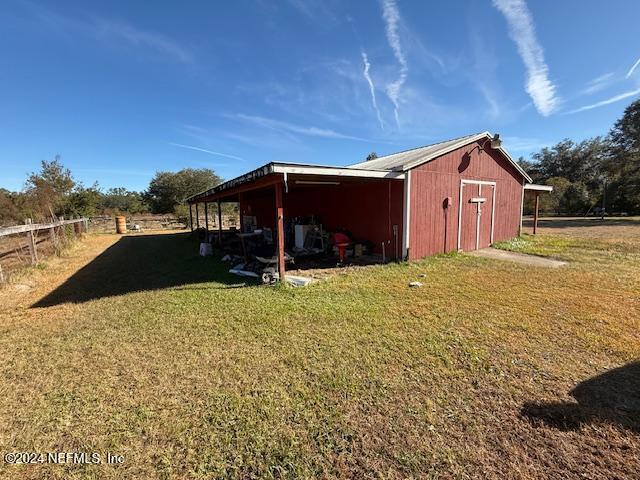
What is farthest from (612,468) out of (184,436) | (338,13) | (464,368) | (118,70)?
(118,70)

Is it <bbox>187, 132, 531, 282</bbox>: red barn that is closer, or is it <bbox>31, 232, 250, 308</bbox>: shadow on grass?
<bbox>31, 232, 250, 308</bbox>: shadow on grass

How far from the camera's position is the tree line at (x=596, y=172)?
2428 cm

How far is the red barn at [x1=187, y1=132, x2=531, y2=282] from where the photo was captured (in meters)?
7.30

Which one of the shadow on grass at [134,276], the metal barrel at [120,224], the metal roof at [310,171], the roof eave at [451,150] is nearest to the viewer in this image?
the metal roof at [310,171]

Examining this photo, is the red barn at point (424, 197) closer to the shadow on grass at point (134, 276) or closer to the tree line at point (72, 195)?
the shadow on grass at point (134, 276)

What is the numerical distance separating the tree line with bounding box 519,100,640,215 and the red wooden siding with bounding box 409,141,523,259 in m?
22.8

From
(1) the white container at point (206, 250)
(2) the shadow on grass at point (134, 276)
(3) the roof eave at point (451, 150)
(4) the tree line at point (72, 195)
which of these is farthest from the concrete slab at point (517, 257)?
(4) the tree line at point (72, 195)

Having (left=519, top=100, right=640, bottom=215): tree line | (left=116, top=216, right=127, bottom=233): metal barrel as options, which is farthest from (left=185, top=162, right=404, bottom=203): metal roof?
(left=519, top=100, right=640, bottom=215): tree line

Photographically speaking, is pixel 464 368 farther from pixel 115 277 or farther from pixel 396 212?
pixel 115 277

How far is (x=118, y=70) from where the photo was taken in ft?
29.3

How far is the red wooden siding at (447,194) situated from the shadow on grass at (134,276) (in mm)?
5009

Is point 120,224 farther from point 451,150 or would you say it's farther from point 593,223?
point 593,223

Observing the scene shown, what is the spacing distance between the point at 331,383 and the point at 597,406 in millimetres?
2038

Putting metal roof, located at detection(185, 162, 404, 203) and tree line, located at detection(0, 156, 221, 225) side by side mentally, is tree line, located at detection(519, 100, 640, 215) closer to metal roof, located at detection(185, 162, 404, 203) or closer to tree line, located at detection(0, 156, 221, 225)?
metal roof, located at detection(185, 162, 404, 203)
